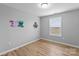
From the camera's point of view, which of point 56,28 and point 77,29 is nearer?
point 77,29

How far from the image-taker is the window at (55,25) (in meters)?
3.16

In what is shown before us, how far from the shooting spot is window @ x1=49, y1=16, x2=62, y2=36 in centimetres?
316

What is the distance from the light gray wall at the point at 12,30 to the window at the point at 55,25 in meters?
0.95

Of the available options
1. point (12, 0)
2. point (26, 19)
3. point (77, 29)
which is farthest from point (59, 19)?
point (12, 0)

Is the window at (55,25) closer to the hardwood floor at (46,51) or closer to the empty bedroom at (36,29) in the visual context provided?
the empty bedroom at (36,29)

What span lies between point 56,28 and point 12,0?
2929 mm

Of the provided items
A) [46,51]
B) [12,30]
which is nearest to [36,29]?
[12,30]

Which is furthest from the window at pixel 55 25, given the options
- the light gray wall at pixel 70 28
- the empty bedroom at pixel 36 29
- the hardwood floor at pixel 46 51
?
the hardwood floor at pixel 46 51

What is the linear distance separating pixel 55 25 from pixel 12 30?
6.17 feet

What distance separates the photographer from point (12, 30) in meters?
2.34

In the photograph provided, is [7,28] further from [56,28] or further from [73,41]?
[73,41]

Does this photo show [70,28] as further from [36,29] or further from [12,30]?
[12,30]

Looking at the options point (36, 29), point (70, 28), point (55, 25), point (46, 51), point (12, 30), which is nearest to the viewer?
point (46, 51)

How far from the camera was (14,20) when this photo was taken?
7.83ft
